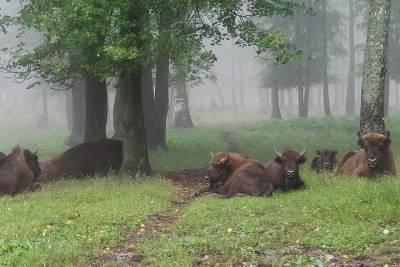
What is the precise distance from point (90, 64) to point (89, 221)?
7.41 m

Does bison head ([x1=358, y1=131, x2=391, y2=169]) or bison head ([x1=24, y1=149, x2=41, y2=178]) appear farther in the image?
bison head ([x1=24, y1=149, x2=41, y2=178])

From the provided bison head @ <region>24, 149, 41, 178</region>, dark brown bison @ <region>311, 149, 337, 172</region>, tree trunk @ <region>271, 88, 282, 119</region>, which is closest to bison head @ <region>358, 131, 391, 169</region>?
dark brown bison @ <region>311, 149, 337, 172</region>

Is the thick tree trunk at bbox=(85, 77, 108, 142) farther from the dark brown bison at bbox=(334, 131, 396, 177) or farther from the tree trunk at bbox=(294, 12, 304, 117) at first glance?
the tree trunk at bbox=(294, 12, 304, 117)

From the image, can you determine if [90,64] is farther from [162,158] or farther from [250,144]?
[250,144]

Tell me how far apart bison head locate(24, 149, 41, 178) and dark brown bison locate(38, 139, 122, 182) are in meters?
0.85

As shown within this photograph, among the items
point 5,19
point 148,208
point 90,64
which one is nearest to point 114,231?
point 148,208

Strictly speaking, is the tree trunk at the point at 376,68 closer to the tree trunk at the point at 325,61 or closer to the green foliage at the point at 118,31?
the green foliage at the point at 118,31

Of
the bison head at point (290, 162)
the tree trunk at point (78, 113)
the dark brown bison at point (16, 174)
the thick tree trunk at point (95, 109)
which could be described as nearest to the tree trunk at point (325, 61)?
the tree trunk at point (78, 113)

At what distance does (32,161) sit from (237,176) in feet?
21.1

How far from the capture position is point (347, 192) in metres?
11.6

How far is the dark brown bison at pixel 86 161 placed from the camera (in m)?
18.0

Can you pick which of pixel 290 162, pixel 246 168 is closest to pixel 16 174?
pixel 246 168

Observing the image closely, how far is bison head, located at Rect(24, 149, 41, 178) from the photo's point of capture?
53.8 ft

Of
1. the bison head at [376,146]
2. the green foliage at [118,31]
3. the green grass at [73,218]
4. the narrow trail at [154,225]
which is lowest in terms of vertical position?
the narrow trail at [154,225]
